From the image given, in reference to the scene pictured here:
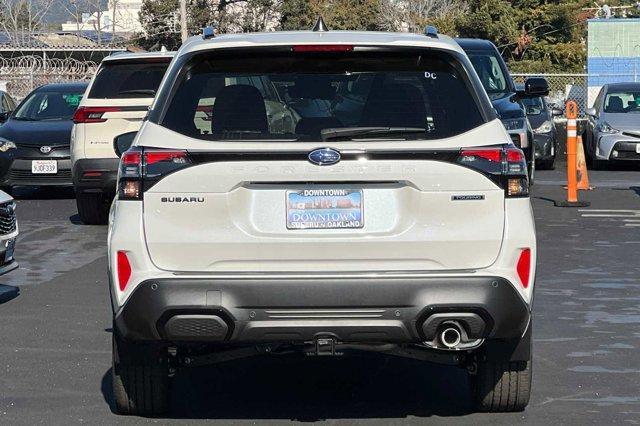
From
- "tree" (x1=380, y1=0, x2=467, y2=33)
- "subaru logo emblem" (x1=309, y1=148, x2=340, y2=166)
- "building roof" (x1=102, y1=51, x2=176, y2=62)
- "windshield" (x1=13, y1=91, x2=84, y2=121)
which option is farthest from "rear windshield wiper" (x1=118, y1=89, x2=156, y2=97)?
"tree" (x1=380, y1=0, x2=467, y2=33)

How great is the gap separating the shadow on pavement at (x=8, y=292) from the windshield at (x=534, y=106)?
15222 millimetres

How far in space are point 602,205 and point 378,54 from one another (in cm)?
1287

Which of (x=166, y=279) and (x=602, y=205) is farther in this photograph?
(x=602, y=205)

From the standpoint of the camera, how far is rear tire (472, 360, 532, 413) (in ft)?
22.2

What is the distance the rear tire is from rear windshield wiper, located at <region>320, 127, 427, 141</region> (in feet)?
3.94

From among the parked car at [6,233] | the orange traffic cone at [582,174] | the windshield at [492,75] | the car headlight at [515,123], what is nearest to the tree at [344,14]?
the orange traffic cone at [582,174]

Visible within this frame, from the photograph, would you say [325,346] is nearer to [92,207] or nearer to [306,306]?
[306,306]

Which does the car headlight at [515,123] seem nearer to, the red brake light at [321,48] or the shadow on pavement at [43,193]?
the shadow on pavement at [43,193]

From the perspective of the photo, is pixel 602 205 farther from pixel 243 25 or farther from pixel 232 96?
pixel 243 25

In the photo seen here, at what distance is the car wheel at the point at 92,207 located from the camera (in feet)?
54.1

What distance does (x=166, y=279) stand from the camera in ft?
19.8

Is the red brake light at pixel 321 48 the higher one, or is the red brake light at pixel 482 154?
the red brake light at pixel 321 48

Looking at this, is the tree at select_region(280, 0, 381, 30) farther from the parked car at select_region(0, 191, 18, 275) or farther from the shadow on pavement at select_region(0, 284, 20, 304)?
the parked car at select_region(0, 191, 18, 275)

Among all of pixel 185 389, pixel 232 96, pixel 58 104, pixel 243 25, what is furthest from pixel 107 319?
pixel 243 25
